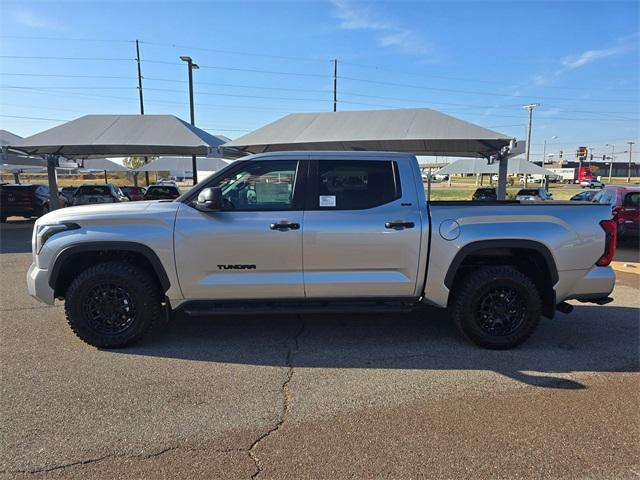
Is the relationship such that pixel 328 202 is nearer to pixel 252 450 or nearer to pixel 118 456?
pixel 252 450

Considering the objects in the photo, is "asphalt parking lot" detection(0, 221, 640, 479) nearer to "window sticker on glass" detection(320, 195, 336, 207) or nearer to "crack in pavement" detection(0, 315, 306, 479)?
"crack in pavement" detection(0, 315, 306, 479)

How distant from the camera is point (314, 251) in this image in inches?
160

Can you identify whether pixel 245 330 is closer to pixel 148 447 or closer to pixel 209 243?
pixel 209 243

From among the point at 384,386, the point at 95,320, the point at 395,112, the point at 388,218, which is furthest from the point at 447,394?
the point at 395,112

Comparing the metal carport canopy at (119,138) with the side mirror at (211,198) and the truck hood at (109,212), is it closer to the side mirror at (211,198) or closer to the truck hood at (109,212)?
the truck hood at (109,212)

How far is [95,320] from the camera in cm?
416

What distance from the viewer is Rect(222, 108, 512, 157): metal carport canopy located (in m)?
12.9

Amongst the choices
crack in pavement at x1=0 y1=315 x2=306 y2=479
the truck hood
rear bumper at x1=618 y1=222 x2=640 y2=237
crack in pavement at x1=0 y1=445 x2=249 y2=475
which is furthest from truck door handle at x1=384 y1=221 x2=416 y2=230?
rear bumper at x1=618 y1=222 x2=640 y2=237

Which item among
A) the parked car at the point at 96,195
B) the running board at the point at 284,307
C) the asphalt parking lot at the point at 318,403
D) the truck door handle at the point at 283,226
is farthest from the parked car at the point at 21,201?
the truck door handle at the point at 283,226

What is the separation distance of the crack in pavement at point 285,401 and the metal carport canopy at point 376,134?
974 centimetres

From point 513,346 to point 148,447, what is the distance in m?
3.39

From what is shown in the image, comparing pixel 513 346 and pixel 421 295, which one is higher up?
pixel 421 295

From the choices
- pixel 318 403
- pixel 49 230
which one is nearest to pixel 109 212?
pixel 49 230

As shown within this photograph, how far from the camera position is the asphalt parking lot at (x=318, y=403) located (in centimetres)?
257
